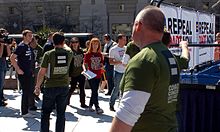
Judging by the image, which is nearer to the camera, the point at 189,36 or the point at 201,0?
the point at 189,36

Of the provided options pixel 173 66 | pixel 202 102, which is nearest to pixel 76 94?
pixel 202 102

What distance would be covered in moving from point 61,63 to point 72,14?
52.2 metres

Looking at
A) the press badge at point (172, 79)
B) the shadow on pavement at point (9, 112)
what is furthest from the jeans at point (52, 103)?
the press badge at point (172, 79)

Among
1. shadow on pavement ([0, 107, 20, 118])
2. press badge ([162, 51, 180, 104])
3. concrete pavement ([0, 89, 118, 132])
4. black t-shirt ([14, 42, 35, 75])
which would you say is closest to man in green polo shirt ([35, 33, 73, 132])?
concrete pavement ([0, 89, 118, 132])

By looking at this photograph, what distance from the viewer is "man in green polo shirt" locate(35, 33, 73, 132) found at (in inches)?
226

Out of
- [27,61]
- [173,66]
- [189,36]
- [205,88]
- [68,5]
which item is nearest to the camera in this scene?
[173,66]

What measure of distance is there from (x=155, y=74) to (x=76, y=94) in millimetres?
8378

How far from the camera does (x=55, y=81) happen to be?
5789 millimetres

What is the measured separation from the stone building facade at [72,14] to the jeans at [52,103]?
158 feet

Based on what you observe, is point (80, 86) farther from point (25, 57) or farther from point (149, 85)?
point (149, 85)

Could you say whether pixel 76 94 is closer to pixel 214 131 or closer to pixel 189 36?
pixel 189 36

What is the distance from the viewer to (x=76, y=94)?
426 inches

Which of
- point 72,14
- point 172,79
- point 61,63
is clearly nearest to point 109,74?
point 61,63

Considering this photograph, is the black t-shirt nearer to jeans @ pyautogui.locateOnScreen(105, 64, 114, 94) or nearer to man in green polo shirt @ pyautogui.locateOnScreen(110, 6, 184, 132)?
jeans @ pyautogui.locateOnScreen(105, 64, 114, 94)
